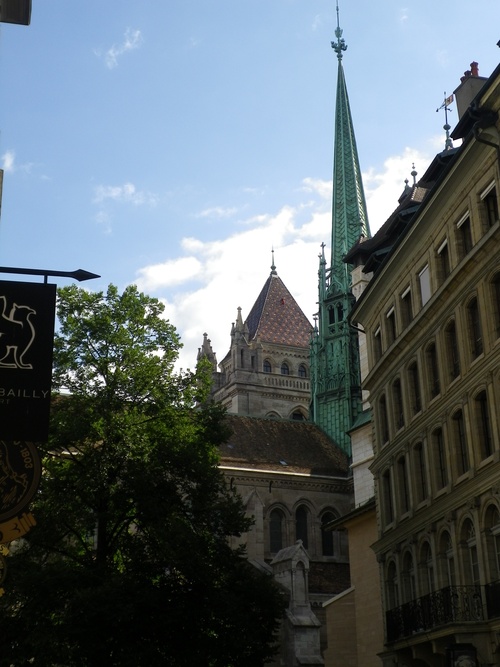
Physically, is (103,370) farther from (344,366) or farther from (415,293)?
(344,366)

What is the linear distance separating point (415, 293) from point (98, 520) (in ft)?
36.3

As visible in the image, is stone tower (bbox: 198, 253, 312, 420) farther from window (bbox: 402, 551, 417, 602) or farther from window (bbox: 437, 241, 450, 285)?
window (bbox: 437, 241, 450, 285)

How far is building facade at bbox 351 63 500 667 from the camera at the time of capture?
2414 cm

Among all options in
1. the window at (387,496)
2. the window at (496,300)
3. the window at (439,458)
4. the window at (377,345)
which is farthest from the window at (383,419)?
the window at (496,300)

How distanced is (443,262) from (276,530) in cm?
3413

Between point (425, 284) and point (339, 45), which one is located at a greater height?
point (339, 45)

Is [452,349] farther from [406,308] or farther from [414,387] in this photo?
[406,308]

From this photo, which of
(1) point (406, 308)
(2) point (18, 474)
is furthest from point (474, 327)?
(2) point (18, 474)

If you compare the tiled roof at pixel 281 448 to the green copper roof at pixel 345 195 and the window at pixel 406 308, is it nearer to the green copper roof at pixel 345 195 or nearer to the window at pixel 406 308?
the green copper roof at pixel 345 195

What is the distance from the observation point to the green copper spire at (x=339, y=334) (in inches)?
2566

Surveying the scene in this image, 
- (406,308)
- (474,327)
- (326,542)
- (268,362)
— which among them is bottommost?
(474,327)

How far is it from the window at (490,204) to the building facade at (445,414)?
33mm

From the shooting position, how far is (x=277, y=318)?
9500cm

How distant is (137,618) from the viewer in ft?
93.3
